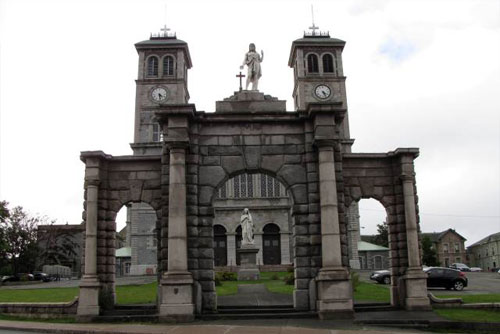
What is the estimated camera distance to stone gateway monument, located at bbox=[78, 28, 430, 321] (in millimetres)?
16516

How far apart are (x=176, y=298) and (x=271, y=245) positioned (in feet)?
140

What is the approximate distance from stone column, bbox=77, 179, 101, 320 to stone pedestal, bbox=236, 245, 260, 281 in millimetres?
17955

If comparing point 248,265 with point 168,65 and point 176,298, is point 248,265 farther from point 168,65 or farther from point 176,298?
point 168,65

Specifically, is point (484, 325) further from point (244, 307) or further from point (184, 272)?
point (184, 272)

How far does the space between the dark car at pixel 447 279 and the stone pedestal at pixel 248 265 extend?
1158 centimetres

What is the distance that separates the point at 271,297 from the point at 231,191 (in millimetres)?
37897

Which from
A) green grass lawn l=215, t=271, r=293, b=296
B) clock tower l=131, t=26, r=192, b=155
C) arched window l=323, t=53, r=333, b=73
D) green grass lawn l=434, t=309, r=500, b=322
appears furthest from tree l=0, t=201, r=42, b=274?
green grass lawn l=434, t=309, r=500, b=322

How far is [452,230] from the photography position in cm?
10012

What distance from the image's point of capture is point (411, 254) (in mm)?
18156

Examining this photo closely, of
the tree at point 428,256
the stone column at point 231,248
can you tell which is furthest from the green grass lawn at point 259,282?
the tree at point 428,256

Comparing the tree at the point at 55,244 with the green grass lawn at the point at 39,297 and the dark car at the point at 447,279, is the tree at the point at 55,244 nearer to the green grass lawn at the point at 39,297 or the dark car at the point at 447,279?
the green grass lawn at the point at 39,297

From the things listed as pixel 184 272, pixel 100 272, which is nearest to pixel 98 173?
pixel 100 272

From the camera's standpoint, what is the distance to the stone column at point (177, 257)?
52.0ft

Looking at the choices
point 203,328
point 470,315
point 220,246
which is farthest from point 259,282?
point 220,246
